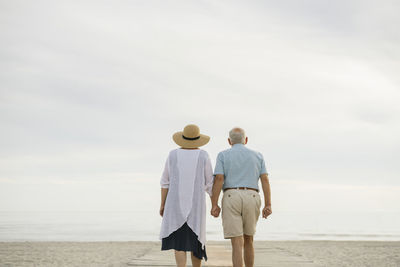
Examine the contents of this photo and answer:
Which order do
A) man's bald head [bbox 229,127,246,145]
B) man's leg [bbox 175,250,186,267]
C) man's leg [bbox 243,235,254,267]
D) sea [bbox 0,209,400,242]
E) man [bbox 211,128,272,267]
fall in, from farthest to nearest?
sea [bbox 0,209,400,242] → man's bald head [bbox 229,127,246,145] → man's leg [bbox 243,235,254,267] → man [bbox 211,128,272,267] → man's leg [bbox 175,250,186,267]

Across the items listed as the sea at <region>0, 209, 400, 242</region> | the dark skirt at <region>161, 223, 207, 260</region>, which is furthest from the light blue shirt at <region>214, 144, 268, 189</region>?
the sea at <region>0, 209, 400, 242</region>

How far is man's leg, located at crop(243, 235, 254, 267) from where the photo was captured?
552cm

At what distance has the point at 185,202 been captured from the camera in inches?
213

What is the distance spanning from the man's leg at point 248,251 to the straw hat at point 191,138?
4.35 ft

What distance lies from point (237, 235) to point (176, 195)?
35.1 inches

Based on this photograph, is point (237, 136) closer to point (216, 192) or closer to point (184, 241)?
point (216, 192)

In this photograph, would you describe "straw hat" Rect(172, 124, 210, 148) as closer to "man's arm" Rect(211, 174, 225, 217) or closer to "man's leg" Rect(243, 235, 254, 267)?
"man's arm" Rect(211, 174, 225, 217)

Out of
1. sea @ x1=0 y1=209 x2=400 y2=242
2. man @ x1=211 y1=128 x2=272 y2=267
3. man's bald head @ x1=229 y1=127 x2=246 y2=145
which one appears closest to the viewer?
man @ x1=211 y1=128 x2=272 y2=267

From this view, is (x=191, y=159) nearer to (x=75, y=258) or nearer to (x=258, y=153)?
(x=258, y=153)

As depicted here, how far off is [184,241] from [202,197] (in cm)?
58

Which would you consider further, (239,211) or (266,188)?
(266,188)

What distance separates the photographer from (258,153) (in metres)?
5.70

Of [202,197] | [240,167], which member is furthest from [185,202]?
[240,167]

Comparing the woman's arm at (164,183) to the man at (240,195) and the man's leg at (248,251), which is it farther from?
the man's leg at (248,251)
